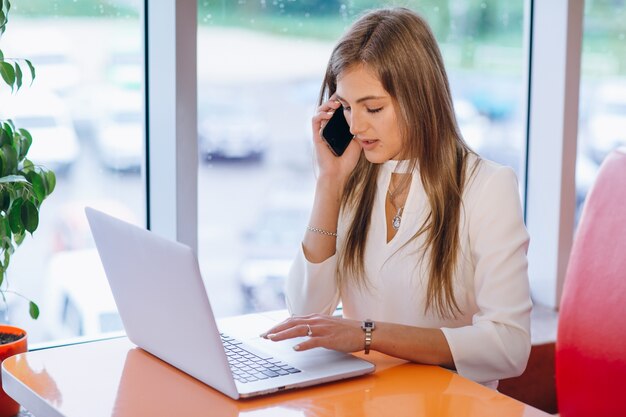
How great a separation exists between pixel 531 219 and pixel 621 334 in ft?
4.47

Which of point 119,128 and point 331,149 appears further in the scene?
point 119,128

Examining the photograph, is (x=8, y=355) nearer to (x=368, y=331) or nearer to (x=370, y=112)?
(x=368, y=331)

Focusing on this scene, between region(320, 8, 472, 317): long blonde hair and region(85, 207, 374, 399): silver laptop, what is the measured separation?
15.6 inches

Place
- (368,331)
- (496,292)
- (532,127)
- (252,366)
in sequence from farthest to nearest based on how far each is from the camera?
(532,127) < (496,292) < (368,331) < (252,366)

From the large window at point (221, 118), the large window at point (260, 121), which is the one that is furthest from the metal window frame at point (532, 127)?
the large window at point (260, 121)

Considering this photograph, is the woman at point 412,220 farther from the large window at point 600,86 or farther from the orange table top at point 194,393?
the large window at point 600,86

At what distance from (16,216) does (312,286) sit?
671 mm

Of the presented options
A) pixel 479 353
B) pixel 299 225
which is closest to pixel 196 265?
pixel 479 353

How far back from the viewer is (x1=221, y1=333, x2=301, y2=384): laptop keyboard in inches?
58.7

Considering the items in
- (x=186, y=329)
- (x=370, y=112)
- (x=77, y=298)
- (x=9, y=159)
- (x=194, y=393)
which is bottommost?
(x=77, y=298)

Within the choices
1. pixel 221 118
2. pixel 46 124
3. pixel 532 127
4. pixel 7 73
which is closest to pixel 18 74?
pixel 7 73

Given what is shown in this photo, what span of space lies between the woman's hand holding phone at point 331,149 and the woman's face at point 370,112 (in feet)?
0.44

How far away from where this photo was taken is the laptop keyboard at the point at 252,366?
4.89 ft

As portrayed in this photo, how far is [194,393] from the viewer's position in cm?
145
